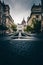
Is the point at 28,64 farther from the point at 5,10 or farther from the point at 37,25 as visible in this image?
the point at 5,10

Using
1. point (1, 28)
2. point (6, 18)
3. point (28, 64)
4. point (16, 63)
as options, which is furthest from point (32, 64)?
point (6, 18)

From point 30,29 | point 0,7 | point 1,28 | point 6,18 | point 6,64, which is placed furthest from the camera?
point 6,18

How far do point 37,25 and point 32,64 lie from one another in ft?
398

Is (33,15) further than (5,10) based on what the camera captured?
No

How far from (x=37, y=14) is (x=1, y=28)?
147 feet

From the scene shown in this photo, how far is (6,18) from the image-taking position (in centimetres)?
18050

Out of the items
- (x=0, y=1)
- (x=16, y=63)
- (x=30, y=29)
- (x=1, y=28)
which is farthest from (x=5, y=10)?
(x=16, y=63)

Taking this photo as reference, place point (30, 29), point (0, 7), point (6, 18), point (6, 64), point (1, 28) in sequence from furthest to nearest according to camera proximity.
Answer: point (6, 18) < point (0, 7) < point (30, 29) < point (1, 28) < point (6, 64)

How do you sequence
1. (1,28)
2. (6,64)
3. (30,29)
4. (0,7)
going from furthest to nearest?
(0,7) → (30,29) → (1,28) → (6,64)

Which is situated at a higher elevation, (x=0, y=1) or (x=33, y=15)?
(x=0, y=1)

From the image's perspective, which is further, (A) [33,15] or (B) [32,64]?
(A) [33,15]

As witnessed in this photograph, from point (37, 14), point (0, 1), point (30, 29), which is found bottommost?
point (30, 29)

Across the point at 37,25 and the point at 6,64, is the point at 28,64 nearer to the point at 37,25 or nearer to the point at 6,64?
the point at 6,64

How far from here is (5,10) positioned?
189000 millimetres
